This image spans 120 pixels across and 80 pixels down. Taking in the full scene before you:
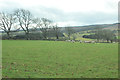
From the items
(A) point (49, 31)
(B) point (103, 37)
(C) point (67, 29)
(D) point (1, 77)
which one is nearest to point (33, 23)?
(A) point (49, 31)

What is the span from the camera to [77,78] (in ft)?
27.6

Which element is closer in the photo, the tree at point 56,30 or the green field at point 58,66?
the green field at point 58,66

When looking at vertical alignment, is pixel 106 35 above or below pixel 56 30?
below

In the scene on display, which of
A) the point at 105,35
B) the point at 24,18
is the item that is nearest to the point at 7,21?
the point at 24,18

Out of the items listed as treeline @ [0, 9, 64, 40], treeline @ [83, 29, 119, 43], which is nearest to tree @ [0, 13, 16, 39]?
treeline @ [0, 9, 64, 40]

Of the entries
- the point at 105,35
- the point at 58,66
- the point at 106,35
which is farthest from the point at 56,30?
the point at 58,66

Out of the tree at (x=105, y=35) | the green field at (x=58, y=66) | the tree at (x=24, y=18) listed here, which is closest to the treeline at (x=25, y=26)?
the tree at (x=24, y=18)

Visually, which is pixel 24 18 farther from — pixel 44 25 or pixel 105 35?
pixel 105 35

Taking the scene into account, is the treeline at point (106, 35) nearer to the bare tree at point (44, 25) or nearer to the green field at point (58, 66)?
the bare tree at point (44, 25)

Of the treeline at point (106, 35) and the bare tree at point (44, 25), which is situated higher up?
the bare tree at point (44, 25)

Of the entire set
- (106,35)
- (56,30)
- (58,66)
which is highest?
(56,30)

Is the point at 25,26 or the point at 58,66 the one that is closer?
the point at 58,66

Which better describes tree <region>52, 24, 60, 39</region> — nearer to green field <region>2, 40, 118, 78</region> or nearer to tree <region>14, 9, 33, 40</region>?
tree <region>14, 9, 33, 40</region>

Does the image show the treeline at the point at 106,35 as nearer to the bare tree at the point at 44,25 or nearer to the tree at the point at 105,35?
the tree at the point at 105,35
